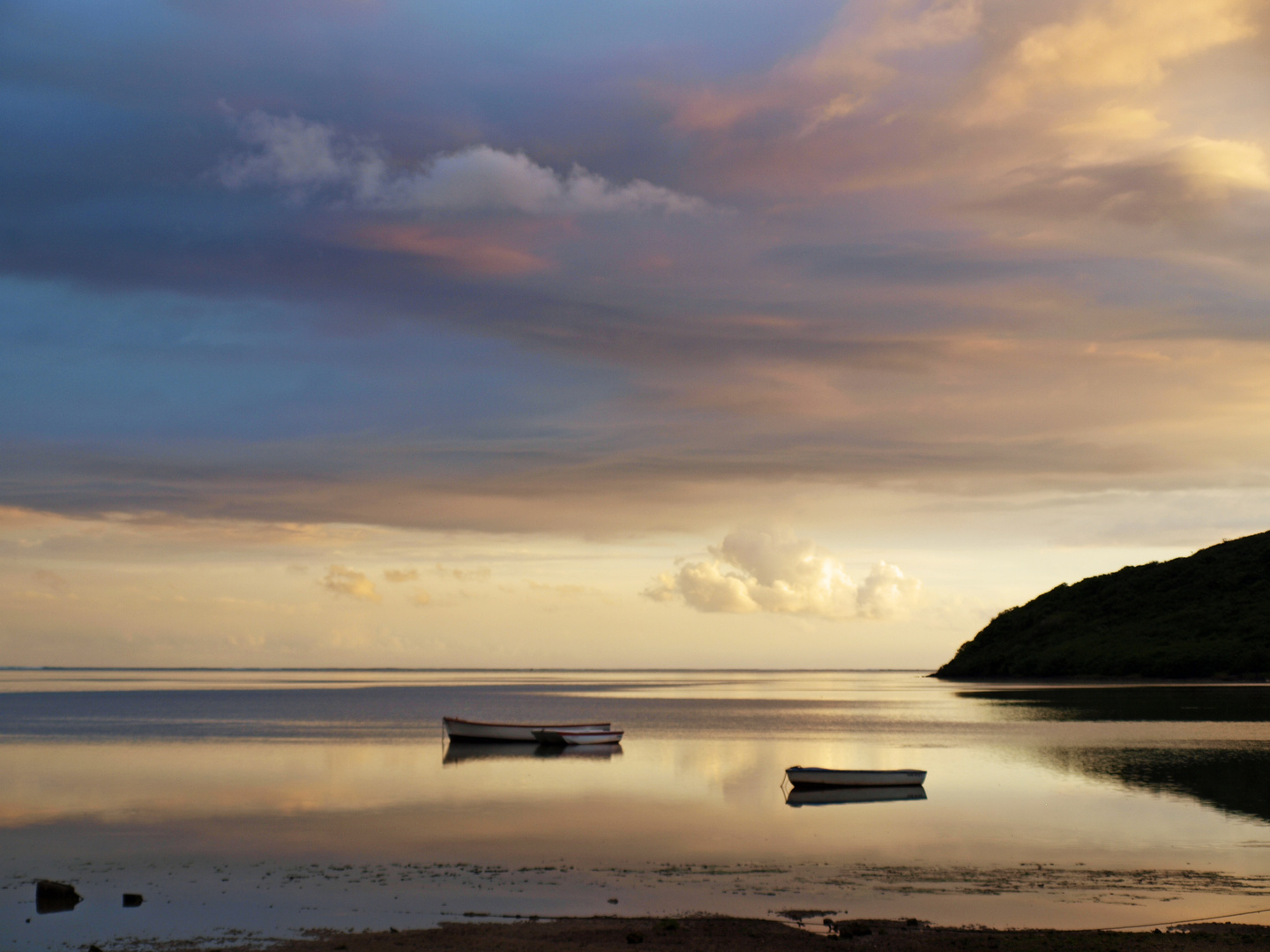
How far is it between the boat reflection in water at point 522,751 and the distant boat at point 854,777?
2073 cm

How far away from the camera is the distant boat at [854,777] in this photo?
153 feet

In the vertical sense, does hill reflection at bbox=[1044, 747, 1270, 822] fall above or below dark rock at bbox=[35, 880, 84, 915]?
below

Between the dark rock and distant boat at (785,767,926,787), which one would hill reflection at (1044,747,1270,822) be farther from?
the dark rock

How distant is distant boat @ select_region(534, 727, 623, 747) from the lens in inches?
2857

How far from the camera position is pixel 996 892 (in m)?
25.8

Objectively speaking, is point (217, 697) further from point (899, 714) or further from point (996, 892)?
point (996, 892)

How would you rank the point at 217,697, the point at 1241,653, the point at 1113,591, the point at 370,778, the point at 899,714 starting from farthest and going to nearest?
the point at 1113,591
the point at 217,697
the point at 1241,653
the point at 899,714
the point at 370,778

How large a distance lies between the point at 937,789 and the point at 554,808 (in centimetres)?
1729

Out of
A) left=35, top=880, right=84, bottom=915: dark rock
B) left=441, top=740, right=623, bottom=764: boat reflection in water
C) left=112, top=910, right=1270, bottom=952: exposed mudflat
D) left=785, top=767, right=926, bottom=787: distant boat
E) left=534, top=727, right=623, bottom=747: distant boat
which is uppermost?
left=35, top=880, right=84, bottom=915: dark rock

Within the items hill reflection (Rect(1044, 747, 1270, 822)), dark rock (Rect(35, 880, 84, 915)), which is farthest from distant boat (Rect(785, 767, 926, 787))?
dark rock (Rect(35, 880, 84, 915))

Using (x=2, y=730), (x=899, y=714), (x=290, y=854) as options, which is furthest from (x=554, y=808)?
(x=899, y=714)

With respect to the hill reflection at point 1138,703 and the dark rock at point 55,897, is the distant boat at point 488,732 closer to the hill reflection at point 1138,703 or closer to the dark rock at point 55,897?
the hill reflection at point 1138,703

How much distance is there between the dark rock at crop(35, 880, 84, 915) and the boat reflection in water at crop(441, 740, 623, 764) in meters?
38.4

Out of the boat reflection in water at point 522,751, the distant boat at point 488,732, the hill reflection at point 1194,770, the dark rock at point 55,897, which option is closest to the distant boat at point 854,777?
the hill reflection at point 1194,770
